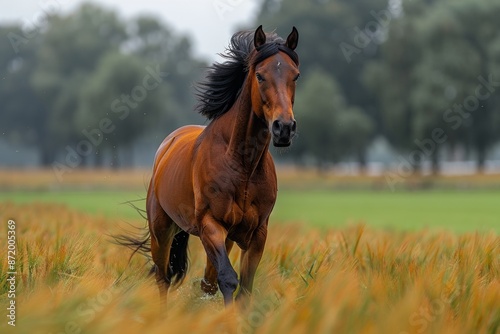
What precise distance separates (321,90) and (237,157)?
157 feet

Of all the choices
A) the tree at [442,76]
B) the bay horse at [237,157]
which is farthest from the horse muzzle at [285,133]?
the tree at [442,76]

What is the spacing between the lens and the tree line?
48688 mm

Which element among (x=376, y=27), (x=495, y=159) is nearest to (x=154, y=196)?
(x=376, y=27)

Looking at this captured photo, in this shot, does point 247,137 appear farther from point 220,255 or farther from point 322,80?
point 322,80

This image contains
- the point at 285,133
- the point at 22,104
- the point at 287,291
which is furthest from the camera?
the point at 22,104

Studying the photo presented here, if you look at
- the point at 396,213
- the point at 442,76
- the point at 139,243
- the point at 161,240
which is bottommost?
the point at 396,213

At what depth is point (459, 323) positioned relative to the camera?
4.97m

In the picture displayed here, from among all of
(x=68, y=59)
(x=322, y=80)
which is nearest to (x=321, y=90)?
(x=322, y=80)

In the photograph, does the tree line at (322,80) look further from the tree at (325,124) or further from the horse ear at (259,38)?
the horse ear at (259,38)

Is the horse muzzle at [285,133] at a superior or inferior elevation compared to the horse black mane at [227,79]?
inferior

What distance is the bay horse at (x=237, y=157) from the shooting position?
6.41m

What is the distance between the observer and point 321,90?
178ft

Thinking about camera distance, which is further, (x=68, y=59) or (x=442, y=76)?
(x=68, y=59)

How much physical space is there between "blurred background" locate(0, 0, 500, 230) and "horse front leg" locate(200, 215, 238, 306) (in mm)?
17682
